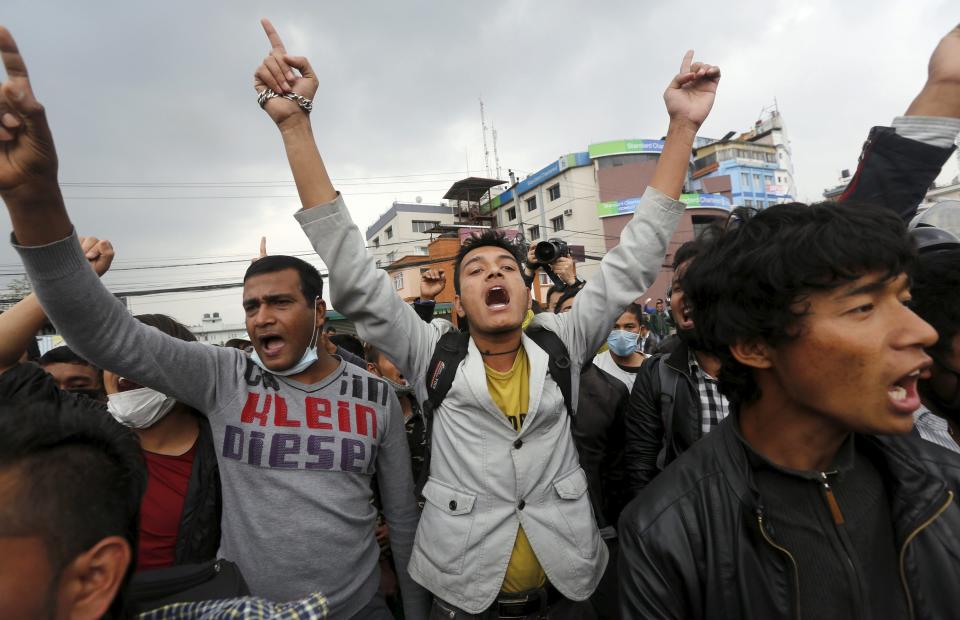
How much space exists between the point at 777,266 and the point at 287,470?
6.21 feet

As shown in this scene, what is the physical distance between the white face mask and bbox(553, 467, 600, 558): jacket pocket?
180cm

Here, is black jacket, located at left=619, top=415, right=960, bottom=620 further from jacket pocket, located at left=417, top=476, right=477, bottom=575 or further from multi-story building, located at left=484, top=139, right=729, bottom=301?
multi-story building, located at left=484, top=139, right=729, bottom=301

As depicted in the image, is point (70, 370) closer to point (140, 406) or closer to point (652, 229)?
point (140, 406)

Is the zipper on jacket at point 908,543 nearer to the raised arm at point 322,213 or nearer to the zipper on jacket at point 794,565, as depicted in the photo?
the zipper on jacket at point 794,565

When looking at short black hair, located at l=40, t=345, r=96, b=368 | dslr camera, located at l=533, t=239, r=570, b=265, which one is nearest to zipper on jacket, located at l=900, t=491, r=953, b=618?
dslr camera, located at l=533, t=239, r=570, b=265

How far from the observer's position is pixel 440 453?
6.17 feet

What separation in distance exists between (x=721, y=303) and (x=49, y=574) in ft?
5.60

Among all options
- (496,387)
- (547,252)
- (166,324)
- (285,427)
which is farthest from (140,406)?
(547,252)

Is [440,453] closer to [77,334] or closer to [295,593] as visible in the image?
[295,593]

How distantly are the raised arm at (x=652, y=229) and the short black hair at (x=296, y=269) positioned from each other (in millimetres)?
1134

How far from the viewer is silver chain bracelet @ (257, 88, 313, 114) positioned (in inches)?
67.4

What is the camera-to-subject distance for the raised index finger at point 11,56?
1.01 meters

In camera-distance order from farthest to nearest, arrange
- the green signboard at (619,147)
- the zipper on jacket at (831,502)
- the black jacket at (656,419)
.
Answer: the green signboard at (619,147) → the black jacket at (656,419) → the zipper on jacket at (831,502)

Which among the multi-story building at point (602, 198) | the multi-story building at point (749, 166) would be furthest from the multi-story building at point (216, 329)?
the multi-story building at point (749, 166)
